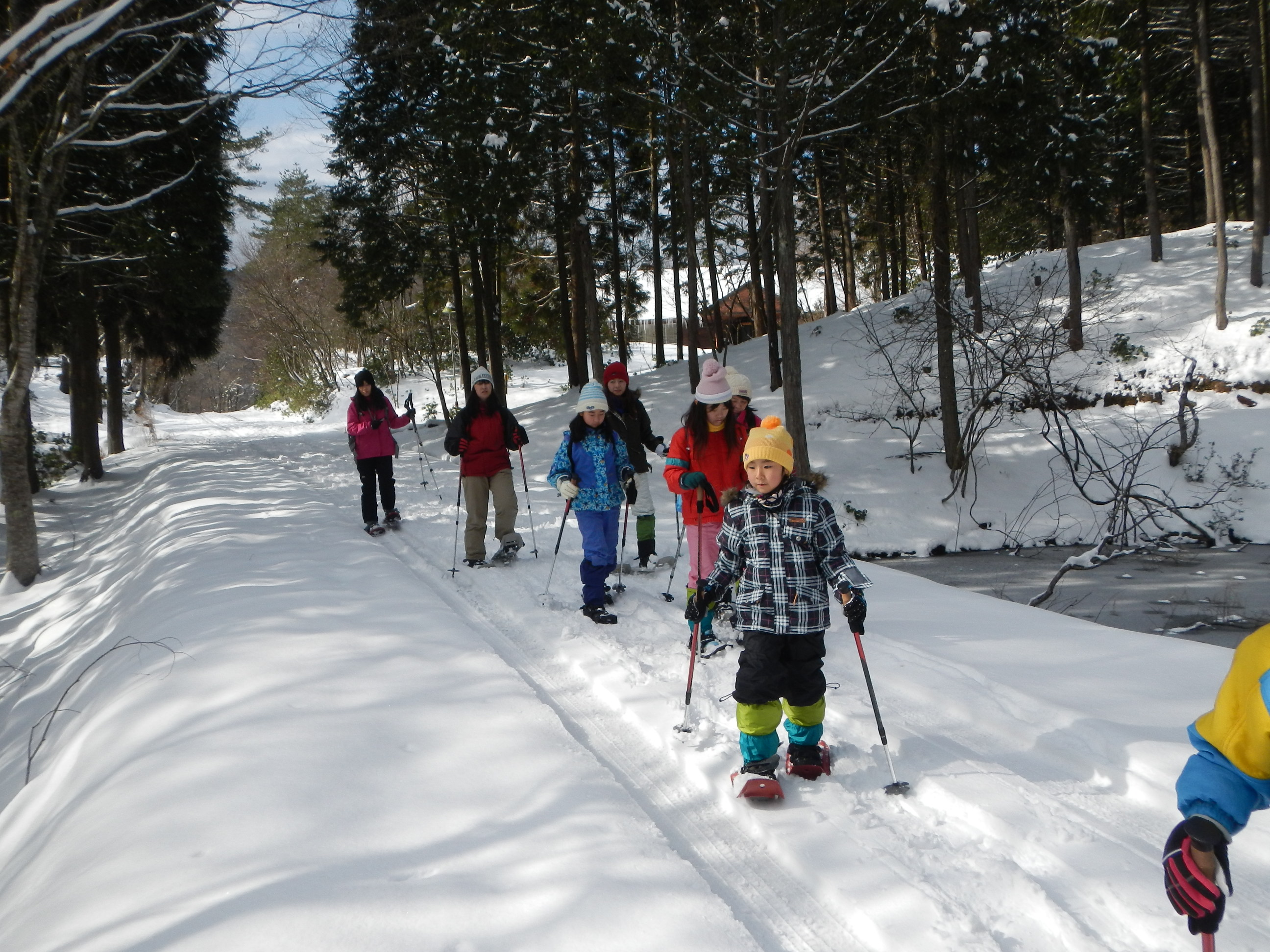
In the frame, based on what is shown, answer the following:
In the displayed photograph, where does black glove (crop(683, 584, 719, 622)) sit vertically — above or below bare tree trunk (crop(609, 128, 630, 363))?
below

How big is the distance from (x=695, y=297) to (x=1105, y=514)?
33.1 feet

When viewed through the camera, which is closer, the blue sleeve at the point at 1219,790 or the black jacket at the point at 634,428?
the blue sleeve at the point at 1219,790

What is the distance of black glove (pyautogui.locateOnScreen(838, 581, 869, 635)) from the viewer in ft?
12.0

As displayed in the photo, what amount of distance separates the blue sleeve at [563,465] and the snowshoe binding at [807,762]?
3248 millimetres

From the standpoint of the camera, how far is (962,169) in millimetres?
15375

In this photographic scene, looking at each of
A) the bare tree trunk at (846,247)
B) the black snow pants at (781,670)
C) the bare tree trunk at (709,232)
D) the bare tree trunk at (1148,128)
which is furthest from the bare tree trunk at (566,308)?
the black snow pants at (781,670)

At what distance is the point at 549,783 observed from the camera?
12.2 feet

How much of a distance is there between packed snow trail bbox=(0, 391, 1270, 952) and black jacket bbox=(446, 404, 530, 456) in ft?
5.74

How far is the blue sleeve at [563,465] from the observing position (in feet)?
21.5

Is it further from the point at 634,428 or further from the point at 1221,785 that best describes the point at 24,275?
the point at 1221,785

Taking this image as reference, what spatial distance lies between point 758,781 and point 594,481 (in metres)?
3.43

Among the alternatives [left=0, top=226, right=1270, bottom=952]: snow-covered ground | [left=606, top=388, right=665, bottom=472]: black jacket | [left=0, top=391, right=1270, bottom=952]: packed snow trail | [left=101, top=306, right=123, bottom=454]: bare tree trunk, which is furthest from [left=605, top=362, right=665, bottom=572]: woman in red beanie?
[left=101, top=306, right=123, bottom=454]: bare tree trunk

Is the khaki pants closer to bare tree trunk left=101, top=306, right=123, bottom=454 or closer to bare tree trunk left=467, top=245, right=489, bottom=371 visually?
bare tree trunk left=467, top=245, right=489, bottom=371

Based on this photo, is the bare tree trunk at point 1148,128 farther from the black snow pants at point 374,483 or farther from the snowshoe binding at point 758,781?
the snowshoe binding at point 758,781
